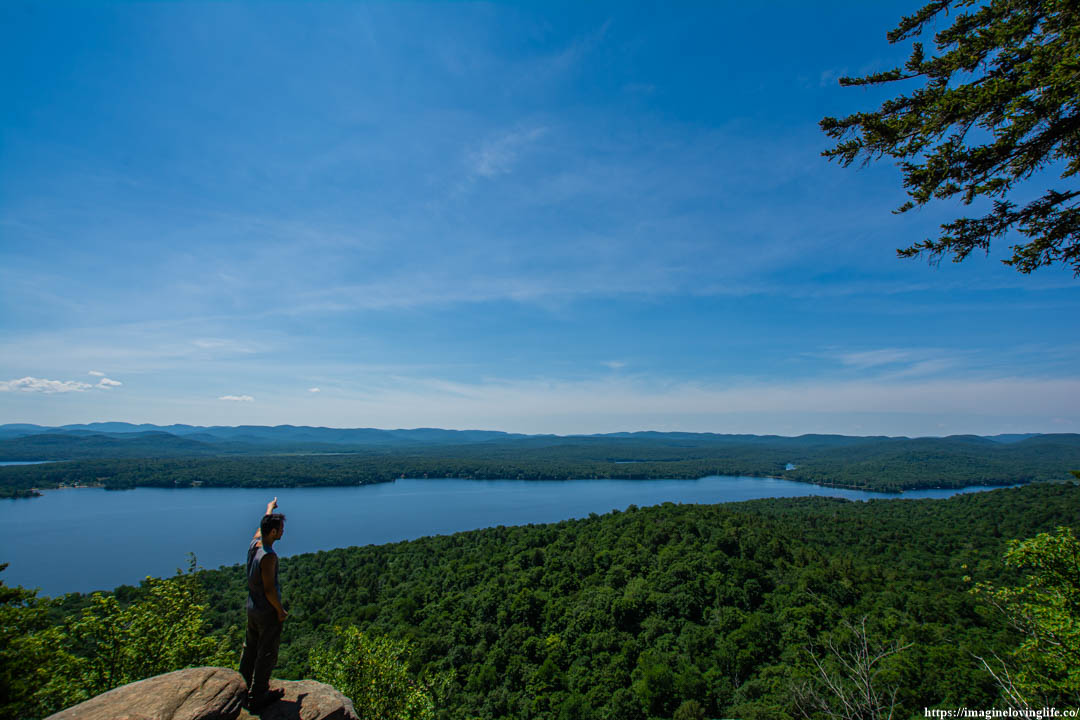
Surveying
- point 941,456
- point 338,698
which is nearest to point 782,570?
point 338,698

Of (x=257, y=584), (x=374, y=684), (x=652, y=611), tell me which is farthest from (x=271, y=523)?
(x=652, y=611)

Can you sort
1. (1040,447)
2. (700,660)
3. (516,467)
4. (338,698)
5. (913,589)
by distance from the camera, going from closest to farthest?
(338,698), (700,660), (913,589), (516,467), (1040,447)

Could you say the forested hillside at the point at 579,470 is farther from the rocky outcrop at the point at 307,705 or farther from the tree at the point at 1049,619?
the tree at the point at 1049,619

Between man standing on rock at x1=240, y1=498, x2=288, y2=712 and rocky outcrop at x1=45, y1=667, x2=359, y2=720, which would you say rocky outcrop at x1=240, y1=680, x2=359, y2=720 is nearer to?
rocky outcrop at x1=45, y1=667, x2=359, y2=720

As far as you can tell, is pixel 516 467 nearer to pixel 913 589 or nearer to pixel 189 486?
pixel 189 486

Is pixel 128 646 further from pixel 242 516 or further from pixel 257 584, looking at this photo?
pixel 242 516

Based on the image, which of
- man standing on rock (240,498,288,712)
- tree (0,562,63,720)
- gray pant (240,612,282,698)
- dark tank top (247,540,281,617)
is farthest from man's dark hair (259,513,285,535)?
tree (0,562,63,720)
